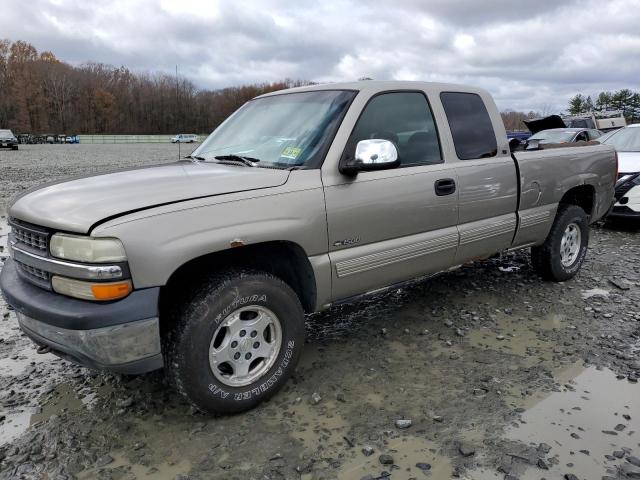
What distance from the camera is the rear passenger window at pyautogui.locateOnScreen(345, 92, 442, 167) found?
11.7ft

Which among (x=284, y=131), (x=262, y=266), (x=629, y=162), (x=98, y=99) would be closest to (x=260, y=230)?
(x=262, y=266)

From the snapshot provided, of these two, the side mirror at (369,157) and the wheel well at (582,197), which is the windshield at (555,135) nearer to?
the wheel well at (582,197)

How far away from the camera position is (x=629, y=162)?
27.1 feet

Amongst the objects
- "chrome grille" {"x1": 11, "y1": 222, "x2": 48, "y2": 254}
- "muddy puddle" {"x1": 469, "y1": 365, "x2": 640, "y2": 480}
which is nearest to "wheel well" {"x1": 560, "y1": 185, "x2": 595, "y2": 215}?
"muddy puddle" {"x1": 469, "y1": 365, "x2": 640, "y2": 480}

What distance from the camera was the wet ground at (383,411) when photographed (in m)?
2.57

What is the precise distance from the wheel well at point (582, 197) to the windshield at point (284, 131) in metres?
2.90

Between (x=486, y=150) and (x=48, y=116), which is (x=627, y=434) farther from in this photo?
(x=48, y=116)

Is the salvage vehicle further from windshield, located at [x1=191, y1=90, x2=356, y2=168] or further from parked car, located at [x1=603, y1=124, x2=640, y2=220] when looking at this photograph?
parked car, located at [x1=603, y1=124, x2=640, y2=220]

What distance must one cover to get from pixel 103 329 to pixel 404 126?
2530 millimetres

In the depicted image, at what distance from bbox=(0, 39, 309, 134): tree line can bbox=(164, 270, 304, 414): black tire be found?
102301mm

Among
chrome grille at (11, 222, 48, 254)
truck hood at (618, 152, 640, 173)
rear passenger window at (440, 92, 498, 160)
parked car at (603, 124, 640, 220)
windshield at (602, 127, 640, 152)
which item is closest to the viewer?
chrome grille at (11, 222, 48, 254)

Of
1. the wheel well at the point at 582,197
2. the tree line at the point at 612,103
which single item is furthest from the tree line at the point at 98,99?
the wheel well at the point at 582,197

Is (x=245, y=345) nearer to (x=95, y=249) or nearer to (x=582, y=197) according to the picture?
(x=95, y=249)

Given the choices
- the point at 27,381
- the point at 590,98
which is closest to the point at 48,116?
the point at 590,98
